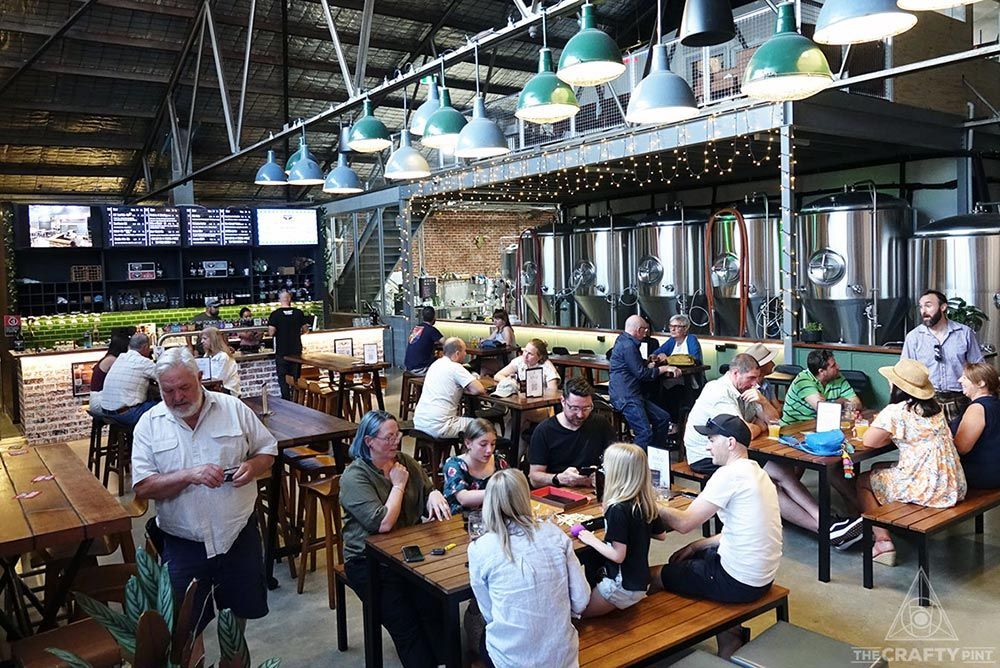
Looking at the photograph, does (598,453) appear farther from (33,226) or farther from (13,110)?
(13,110)

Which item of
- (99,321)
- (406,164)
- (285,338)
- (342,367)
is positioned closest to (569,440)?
(406,164)

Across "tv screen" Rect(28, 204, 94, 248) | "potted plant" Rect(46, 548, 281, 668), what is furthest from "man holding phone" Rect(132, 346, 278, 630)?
"tv screen" Rect(28, 204, 94, 248)

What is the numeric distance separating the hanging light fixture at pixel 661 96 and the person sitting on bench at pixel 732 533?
6.96 feet

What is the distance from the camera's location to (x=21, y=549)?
303 centimetres

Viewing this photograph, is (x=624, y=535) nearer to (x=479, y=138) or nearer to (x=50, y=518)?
(x=50, y=518)

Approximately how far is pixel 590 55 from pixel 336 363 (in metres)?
5.82

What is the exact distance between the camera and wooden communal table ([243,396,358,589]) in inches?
190

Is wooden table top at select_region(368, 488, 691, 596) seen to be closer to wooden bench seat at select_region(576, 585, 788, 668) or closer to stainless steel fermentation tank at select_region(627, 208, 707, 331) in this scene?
wooden bench seat at select_region(576, 585, 788, 668)

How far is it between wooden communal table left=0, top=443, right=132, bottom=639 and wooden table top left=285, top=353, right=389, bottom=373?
15.1 feet

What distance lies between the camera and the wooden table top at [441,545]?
2963mm

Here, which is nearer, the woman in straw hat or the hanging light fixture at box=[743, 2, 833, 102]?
the hanging light fixture at box=[743, 2, 833, 102]

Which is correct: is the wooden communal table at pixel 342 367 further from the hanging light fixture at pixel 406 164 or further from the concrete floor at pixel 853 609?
the concrete floor at pixel 853 609

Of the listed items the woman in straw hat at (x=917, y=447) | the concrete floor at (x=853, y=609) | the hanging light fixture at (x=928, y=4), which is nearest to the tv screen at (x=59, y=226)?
the concrete floor at (x=853, y=609)

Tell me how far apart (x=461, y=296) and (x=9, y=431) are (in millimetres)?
12048
